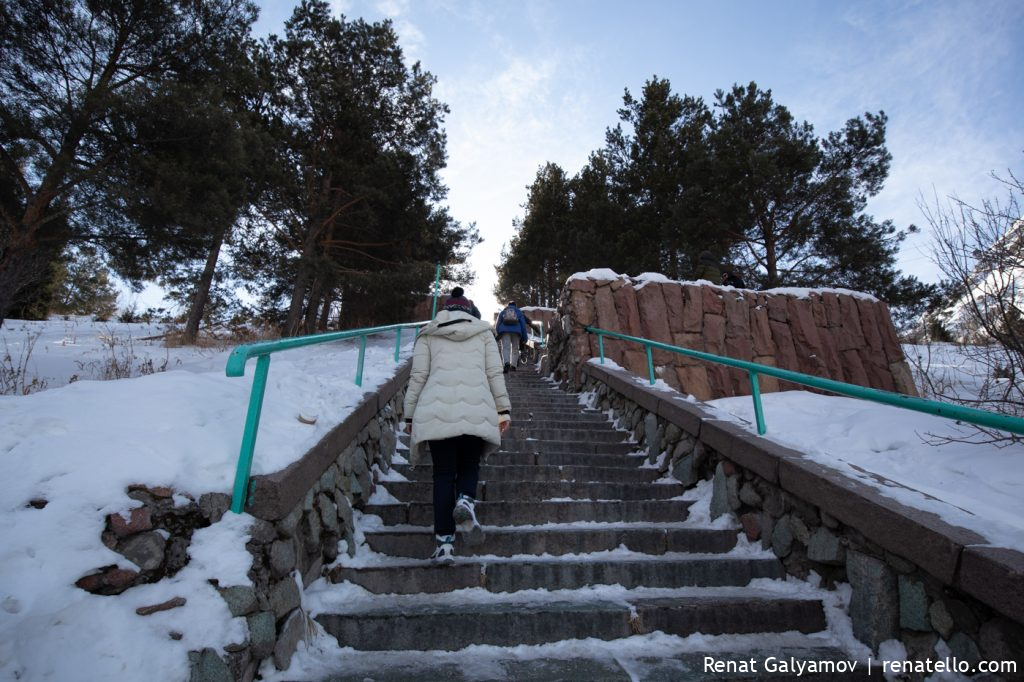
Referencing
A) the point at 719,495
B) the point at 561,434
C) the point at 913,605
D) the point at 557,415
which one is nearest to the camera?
the point at 913,605

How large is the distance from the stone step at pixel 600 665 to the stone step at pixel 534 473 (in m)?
1.76

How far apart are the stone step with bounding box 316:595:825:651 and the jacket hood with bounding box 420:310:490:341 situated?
4.79 ft

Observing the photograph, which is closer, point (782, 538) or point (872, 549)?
point (872, 549)

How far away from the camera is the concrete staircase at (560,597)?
83.4 inches

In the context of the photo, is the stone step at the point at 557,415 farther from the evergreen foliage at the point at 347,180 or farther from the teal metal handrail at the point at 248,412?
the evergreen foliage at the point at 347,180

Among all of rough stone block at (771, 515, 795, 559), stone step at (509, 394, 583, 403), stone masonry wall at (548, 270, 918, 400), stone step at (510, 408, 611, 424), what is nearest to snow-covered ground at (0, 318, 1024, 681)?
rough stone block at (771, 515, 795, 559)

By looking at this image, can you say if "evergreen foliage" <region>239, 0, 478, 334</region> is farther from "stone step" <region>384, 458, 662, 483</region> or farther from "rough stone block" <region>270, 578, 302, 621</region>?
"rough stone block" <region>270, 578, 302, 621</region>

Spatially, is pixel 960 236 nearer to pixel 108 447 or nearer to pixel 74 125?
pixel 108 447

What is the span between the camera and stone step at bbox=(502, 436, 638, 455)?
460 cm

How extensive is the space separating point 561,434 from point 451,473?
248 cm

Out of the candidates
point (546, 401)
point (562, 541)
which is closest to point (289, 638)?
point (562, 541)

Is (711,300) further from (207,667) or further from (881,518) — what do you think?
(207,667)

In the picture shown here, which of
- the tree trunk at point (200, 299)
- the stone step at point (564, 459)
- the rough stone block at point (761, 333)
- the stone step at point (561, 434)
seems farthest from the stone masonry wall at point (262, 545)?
the tree trunk at point (200, 299)

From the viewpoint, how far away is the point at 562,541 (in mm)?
2941
